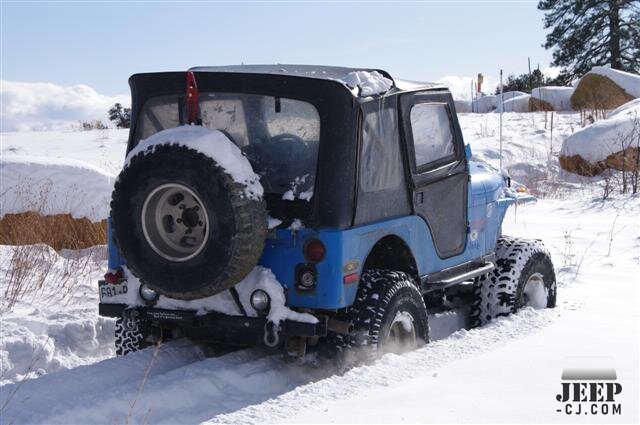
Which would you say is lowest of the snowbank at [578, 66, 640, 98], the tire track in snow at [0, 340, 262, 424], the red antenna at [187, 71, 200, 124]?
the tire track in snow at [0, 340, 262, 424]

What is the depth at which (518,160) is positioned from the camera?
61.6 feet

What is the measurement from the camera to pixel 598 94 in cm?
2673

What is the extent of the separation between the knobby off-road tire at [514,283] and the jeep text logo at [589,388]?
4.65ft

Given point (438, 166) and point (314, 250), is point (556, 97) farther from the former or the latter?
point (314, 250)

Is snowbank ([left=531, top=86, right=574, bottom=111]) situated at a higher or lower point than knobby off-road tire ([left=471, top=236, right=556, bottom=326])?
higher

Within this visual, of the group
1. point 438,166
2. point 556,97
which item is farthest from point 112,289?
point 556,97

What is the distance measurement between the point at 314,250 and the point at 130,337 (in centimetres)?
151

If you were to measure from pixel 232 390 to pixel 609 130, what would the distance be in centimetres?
1335

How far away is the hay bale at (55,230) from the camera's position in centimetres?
930

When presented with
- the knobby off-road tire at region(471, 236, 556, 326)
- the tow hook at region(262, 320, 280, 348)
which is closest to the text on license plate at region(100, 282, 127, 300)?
the tow hook at region(262, 320, 280, 348)

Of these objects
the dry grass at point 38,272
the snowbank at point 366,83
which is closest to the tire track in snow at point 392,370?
the snowbank at point 366,83

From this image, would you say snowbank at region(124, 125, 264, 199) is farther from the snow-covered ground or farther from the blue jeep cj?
the snow-covered ground

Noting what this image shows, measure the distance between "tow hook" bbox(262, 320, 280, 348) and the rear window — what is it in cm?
74

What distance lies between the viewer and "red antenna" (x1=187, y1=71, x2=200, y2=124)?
5246 millimetres
